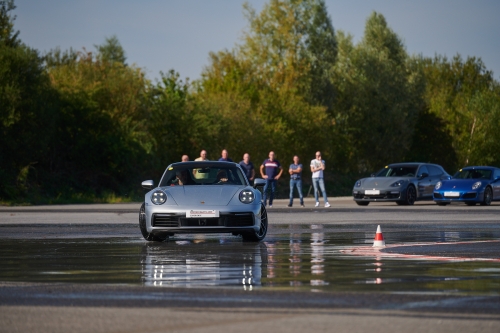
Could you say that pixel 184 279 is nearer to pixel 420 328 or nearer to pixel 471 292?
pixel 471 292

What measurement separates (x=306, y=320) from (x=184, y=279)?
3.35 m

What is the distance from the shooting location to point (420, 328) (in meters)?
7.46

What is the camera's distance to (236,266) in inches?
498

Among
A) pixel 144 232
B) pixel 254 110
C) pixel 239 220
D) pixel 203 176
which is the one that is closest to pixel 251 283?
pixel 239 220

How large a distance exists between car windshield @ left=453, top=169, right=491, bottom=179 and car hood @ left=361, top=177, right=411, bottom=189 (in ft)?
7.25

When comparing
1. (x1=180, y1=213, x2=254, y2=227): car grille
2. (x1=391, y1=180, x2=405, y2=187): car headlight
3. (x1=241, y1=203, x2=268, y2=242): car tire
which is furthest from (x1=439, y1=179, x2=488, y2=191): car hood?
(x1=180, y1=213, x2=254, y2=227): car grille

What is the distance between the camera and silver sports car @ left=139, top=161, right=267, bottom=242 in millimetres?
17156

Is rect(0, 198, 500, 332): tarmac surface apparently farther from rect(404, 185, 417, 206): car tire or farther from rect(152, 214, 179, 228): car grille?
rect(404, 185, 417, 206): car tire

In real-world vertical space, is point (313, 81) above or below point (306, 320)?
above

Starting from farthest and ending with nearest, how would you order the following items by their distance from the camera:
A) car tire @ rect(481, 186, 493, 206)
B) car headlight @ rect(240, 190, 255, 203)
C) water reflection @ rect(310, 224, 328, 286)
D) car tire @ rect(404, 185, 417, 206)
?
car tire @ rect(404, 185, 417, 206), car tire @ rect(481, 186, 493, 206), car headlight @ rect(240, 190, 255, 203), water reflection @ rect(310, 224, 328, 286)

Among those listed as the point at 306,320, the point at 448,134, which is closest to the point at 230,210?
the point at 306,320

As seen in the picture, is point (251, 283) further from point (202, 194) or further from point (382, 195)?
point (382, 195)

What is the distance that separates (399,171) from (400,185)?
180 cm

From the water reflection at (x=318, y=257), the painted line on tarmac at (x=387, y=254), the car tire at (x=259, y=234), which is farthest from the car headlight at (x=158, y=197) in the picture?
the painted line on tarmac at (x=387, y=254)
